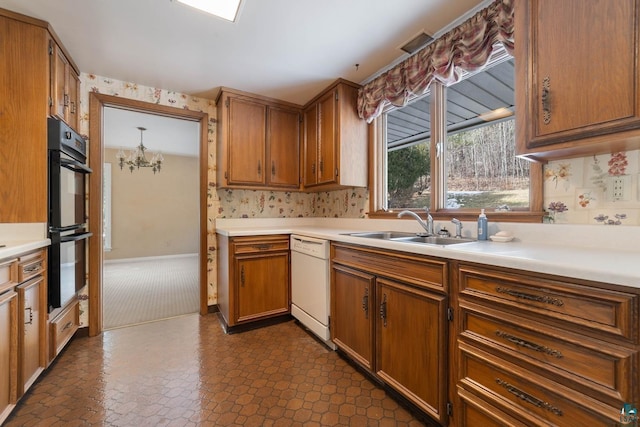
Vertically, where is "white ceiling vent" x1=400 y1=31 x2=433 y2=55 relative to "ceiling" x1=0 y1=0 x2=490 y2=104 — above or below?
below

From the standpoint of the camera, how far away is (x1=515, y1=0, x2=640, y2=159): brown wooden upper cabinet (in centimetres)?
97

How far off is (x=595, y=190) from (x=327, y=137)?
6.40 feet

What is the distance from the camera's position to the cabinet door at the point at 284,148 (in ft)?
9.46

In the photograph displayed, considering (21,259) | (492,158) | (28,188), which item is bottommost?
(21,259)

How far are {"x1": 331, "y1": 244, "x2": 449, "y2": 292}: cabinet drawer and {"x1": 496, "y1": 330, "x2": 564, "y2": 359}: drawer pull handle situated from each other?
26cm

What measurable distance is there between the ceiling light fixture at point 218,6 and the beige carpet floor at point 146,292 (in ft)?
8.84

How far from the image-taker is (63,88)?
1982 millimetres

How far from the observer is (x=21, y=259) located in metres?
1.44

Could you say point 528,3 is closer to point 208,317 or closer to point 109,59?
point 109,59

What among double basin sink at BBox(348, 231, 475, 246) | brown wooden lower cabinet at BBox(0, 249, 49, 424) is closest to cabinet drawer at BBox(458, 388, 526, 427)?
double basin sink at BBox(348, 231, 475, 246)

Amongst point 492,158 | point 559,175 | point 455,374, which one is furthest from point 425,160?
point 455,374

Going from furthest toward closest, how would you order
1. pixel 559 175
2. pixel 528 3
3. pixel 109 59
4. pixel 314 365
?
pixel 109 59
pixel 314 365
pixel 559 175
pixel 528 3

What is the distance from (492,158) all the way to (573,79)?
705mm

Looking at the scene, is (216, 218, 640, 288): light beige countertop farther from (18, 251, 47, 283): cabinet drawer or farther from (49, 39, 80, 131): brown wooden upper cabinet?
(49, 39, 80, 131): brown wooden upper cabinet
